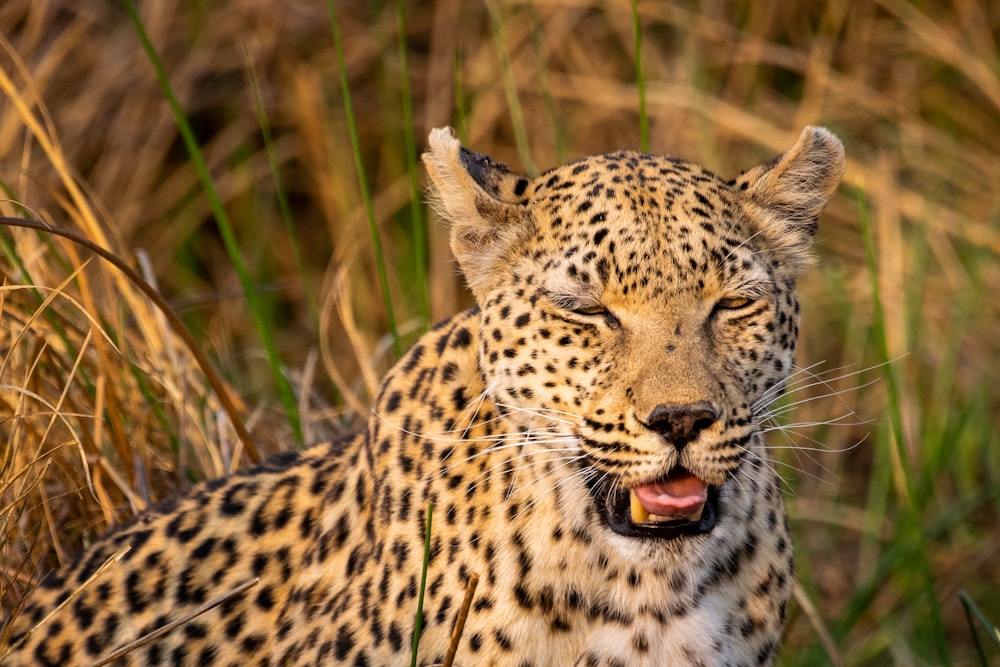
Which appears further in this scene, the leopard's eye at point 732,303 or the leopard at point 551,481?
the leopard's eye at point 732,303

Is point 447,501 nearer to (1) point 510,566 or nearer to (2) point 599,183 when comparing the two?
(1) point 510,566

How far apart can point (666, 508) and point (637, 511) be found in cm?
8

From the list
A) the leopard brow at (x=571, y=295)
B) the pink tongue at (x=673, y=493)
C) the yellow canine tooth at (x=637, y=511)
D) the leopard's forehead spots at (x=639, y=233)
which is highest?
the leopard's forehead spots at (x=639, y=233)

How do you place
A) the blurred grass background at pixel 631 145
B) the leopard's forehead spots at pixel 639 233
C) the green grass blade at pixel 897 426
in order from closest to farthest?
the leopard's forehead spots at pixel 639 233
the green grass blade at pixel 897 426
the blurred grass background at pixel 631 145

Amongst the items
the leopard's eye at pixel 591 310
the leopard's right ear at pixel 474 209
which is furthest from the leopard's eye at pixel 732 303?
the leopard's right ear at pixel 474 209

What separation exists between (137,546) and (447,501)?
100 cm

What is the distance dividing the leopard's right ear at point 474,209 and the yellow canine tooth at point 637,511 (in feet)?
2.39

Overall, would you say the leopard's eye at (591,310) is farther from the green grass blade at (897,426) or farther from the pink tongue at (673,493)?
the green grass blade at (897,426)

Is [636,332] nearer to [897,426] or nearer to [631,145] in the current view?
[897,426]

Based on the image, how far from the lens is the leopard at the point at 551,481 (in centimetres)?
364

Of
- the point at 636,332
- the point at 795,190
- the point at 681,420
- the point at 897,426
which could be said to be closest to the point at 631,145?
the point at 897,426

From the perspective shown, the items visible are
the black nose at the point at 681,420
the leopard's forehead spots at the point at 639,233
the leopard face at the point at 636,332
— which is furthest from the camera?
the leopard's forehead spots at the point at 639,233

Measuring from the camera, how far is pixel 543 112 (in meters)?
9.26

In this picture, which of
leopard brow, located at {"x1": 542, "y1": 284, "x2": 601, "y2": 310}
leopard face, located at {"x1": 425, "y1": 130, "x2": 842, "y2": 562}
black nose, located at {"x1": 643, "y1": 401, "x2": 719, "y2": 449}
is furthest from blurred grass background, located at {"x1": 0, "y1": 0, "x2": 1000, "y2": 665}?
black nose, located at {"x1": 643, "y1": 401, "x2": 719, "y2": 449}
